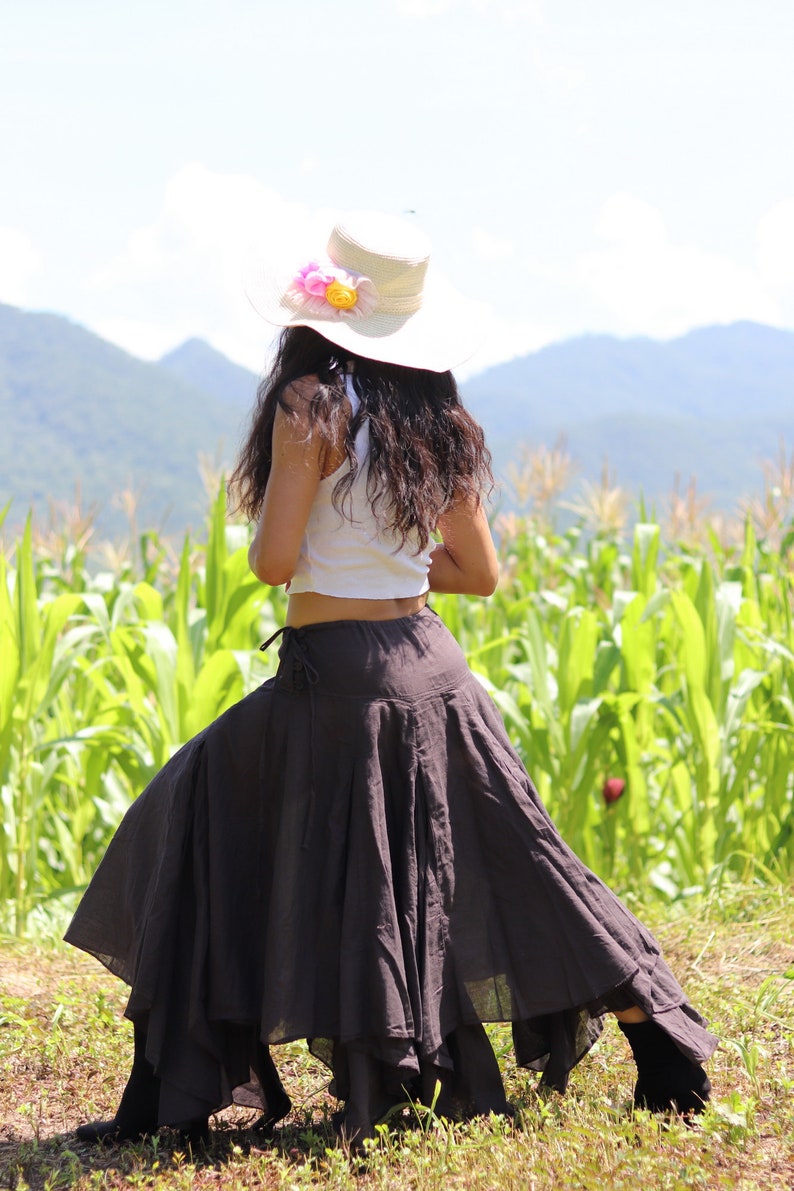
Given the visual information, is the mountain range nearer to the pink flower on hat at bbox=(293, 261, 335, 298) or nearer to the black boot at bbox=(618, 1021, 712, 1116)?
the pink flower on hat at bbox=(293, 261, 335, 298)

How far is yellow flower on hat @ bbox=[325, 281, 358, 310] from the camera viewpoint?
6.56 ft

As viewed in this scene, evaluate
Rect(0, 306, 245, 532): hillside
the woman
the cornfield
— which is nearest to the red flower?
the cornfield

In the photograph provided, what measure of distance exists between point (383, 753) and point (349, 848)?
0.17 m

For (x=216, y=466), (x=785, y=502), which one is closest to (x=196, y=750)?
(x=785, y=502)

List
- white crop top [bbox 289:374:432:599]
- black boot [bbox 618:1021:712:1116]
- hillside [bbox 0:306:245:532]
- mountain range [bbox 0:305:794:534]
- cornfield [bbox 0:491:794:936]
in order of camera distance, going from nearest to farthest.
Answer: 1. white crop top [bbox 289:374:432:599]
2. black boot [bbox 618:1021:712:1116]
3. cornfield [bbox 0:491:794:936]
4. hillside [bbox 0:306:245:532]
5. mountain range [bbox 0:305:794:534]

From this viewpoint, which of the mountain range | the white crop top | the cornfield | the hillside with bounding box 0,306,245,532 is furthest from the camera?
the mountain range

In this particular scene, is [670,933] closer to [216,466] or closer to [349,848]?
[349,848]

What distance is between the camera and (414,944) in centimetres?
196

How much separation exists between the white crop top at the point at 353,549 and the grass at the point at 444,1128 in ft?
2.98

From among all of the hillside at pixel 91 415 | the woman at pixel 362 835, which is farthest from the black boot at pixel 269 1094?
the hillside at pixel 91 415

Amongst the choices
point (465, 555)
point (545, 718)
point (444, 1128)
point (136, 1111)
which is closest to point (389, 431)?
point (465, 555)

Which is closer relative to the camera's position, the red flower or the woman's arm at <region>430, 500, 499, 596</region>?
the woman's arm at <region>430, 500, 499, 596</region>

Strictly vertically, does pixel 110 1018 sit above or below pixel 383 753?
→ below

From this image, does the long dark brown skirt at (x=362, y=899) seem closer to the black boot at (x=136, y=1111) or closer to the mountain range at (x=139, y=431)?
the black boot at (x=136, y=1111)
